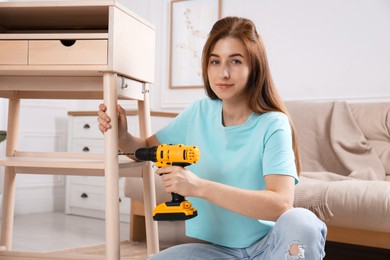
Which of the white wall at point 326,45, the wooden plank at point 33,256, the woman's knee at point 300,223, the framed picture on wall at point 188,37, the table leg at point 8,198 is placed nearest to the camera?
the woman's knee at point 300,223

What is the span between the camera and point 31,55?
1.57 m

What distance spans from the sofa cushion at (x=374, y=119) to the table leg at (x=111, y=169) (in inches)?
65.5

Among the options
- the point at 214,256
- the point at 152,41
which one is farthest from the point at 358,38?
the point at 214,256

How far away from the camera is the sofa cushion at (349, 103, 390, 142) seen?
2703 millimetres

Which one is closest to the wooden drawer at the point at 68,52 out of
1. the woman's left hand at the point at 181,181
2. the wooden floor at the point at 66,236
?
the woman's left hand at the point at 181,181

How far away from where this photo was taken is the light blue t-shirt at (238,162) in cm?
134

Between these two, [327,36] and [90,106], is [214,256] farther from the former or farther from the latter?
[90,106]

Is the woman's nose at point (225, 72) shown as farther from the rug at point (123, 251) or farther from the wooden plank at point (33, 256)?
the rug at point (123, 251)

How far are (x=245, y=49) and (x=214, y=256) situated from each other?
1.83ft


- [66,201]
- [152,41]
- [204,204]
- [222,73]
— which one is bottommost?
[66,201]

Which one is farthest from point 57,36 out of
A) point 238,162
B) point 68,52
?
point 238,162

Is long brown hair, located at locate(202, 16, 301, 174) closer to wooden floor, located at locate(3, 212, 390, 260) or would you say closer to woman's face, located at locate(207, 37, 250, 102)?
woman's face, located at locate(207, 37, 250, 102)

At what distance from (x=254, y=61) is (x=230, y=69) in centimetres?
7

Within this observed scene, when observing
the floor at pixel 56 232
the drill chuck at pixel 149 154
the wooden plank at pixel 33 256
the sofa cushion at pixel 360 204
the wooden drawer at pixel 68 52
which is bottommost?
the floor at pixel 56 232
